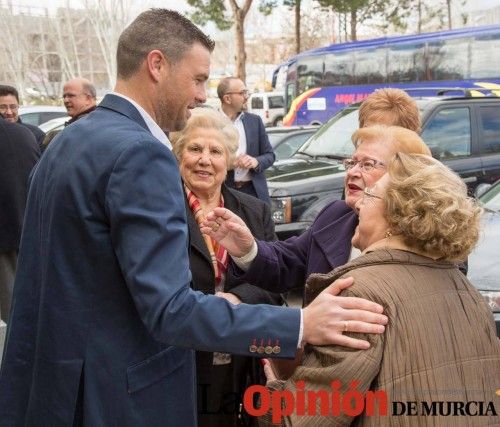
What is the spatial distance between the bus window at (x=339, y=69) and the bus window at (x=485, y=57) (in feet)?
17.4

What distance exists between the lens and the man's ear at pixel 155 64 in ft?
6.43

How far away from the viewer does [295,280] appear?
3.00 metres

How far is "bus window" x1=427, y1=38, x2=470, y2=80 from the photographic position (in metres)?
19.5

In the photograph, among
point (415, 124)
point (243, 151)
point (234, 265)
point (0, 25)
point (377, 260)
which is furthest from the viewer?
point (0, 25)

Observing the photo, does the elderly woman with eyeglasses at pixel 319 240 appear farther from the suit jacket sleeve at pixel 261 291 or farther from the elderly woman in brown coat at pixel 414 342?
the elderly woman in brown coat at pixel 414 342

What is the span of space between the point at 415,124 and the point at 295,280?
1.07 meters

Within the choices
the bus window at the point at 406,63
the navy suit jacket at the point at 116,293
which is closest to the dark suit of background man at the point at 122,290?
the navy suit jacket at the point at 116,293

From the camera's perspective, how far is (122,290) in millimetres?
1812

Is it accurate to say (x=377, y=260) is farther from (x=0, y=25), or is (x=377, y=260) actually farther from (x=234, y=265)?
(x=0, y=25)

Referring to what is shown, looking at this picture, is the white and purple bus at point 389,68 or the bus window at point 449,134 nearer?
the bus window at point 449,134

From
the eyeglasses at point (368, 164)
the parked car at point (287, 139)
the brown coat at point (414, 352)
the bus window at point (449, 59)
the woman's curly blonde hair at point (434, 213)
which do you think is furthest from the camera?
the bus window at point (449, 59)

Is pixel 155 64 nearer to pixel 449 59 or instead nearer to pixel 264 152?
pixel 264 152

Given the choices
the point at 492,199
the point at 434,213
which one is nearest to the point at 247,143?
the point at 492,199

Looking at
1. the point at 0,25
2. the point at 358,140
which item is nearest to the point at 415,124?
the point at 358,140
